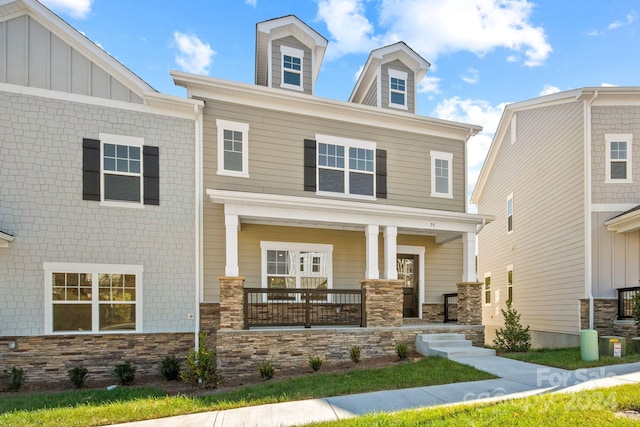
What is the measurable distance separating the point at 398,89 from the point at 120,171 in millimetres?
8506

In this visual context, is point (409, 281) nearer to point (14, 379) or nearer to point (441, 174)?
point (441, 174)

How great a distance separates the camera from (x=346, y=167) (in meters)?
11.7

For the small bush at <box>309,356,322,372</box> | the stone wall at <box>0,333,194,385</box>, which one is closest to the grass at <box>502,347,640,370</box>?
the small bush at <box>309,356,322,372</box>

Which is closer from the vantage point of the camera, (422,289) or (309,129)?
(309,129)

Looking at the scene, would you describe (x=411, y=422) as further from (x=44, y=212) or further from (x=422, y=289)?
(x=44, y=212)

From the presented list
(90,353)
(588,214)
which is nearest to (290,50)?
(90,353)

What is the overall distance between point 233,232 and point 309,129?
150 inches

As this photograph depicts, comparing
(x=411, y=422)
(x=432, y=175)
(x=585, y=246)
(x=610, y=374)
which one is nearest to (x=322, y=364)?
(x=411, y=422)

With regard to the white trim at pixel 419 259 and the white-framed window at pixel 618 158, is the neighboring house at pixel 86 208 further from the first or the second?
the white-framed window at pixel 618 158

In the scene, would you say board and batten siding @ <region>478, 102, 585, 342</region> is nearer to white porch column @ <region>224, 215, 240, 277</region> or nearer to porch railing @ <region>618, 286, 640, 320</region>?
porch railing @ <region>618, 286, 640, 320</region>

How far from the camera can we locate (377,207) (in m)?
10.7

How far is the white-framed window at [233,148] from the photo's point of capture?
1055 centimetres

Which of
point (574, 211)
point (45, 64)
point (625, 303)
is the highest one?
point (45, 64)

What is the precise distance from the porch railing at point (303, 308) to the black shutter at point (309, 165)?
2952mm
